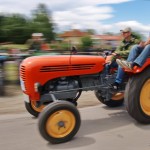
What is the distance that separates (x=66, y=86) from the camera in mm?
4930

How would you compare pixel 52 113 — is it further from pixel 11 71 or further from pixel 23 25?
pixel 23 25

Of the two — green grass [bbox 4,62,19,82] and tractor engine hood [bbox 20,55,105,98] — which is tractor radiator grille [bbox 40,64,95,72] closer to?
tractor engine hood [bbox 20,55,105,98]

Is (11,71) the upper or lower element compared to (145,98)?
lower

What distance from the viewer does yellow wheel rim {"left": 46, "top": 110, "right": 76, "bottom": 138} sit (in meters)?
4.21

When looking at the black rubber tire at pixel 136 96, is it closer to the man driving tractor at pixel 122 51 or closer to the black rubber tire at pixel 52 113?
the man driving tractor at pixel 122 51

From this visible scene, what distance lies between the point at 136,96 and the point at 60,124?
4.08 feet

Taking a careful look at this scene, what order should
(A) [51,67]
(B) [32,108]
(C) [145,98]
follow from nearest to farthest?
1. (A) [51,67]
2. (C) [145,98]
3. (B) [32,108]

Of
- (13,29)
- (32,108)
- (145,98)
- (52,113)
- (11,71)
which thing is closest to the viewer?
(52,113)

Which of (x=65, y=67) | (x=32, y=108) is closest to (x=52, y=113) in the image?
(x=65, y=67)

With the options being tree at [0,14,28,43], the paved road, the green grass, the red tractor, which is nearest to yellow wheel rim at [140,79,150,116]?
the red tractor

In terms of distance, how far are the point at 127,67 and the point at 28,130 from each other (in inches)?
69.3

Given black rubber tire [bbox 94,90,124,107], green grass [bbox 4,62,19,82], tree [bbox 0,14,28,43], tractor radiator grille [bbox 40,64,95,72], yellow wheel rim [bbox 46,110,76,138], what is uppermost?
tractor radiator grille [bbox 40,64,95,72]

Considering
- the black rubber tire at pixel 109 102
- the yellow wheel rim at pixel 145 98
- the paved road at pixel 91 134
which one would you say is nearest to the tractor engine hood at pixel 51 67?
the paved road at pixel 91 134

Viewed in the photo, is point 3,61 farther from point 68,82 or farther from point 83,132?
point 83,132
